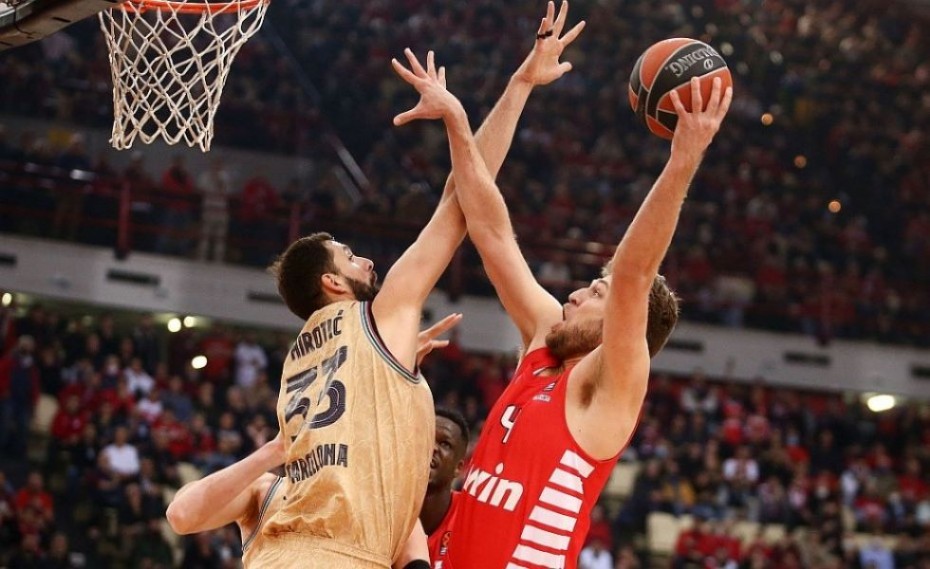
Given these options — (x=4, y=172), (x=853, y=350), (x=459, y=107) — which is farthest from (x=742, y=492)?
(x=459, y=107)

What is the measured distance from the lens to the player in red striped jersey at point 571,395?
12.8 ft

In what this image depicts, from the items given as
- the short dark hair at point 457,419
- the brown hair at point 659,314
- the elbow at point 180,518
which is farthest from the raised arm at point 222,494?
the brown hair at point 659,314

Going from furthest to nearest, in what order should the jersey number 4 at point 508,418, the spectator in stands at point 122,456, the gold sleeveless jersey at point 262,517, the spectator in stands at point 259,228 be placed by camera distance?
the spectator in stands at point 259,228 < the spectator in stands at point 122,456 < the jersey number 4 at point 508,418 < the gold sleeveless jersey at point 262,517

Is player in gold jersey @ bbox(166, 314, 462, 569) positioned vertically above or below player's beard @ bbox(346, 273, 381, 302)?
below

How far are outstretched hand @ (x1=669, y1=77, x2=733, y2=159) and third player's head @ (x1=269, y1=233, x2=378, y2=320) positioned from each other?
121cm

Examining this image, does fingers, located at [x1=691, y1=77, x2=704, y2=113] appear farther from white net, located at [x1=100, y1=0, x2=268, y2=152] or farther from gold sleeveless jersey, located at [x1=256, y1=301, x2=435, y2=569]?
white net, located at [x1=100, y1=0, x2=268, y2=152]

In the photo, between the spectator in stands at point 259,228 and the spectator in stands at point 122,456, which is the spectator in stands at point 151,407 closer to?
the spectator in stands at point 122,456

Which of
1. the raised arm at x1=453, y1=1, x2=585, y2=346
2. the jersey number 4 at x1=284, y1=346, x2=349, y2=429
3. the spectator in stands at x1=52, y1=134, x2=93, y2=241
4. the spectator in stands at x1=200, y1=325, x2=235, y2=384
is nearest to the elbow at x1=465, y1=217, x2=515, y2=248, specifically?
the raised arm at x1=453, y1=1, x2=585, y2=346

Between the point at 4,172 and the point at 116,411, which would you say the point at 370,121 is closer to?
the point at 4,172

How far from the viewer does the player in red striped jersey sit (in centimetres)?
391

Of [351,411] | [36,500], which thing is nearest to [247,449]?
[36,500]

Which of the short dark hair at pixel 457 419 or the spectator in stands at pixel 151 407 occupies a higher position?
the short dark hair at pixel 457 419

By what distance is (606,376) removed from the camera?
13.6 ft

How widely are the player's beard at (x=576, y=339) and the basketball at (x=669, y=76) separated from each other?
70cm
